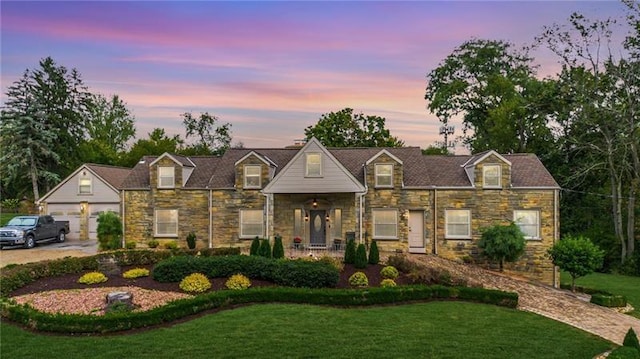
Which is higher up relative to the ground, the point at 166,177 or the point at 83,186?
the point at 166,177

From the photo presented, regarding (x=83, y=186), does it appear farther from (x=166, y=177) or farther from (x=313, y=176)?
(x=313, y=176)

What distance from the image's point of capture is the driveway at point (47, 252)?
21.5 m

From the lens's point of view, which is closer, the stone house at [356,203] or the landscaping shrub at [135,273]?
the landscaping shrub at [135,273]

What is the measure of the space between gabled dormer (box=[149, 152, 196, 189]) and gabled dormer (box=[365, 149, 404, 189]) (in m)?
10.7

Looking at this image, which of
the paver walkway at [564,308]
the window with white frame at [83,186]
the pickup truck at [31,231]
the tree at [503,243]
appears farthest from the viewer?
the window with white frame at [83,186]

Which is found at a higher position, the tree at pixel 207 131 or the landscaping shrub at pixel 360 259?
the tree at pixel 207 131

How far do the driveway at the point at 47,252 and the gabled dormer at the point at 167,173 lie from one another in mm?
5144

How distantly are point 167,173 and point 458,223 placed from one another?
16.6 meters

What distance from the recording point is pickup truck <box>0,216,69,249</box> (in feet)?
82.1

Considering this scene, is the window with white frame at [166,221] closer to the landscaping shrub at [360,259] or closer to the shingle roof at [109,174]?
the shingle roof at [109,174]

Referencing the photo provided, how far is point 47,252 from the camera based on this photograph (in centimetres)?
2397

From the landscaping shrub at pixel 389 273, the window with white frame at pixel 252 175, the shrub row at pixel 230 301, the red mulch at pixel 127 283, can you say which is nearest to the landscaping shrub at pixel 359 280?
the red mulch at pixel 127 283

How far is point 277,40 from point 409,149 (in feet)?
38.6

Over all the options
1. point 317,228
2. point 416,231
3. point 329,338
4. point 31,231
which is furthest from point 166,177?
point 329,338
